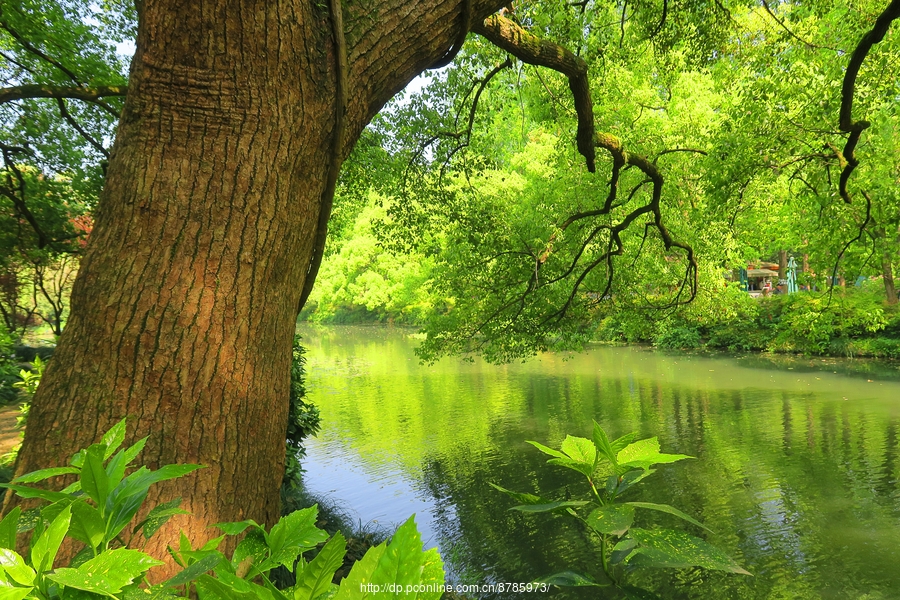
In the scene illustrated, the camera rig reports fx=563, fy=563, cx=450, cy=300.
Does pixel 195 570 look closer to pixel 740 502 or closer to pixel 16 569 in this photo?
pixel 16 569

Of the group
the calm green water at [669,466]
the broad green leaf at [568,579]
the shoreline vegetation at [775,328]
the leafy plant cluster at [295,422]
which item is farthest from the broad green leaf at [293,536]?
the shoreline vegetation at [775,328]

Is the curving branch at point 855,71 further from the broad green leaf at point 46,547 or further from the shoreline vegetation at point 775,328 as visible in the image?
the shoreline vegetation at point 775,328

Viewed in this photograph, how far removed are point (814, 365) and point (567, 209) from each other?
1057 cm

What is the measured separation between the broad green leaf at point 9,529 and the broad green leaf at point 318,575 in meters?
0.29

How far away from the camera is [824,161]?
5.91m

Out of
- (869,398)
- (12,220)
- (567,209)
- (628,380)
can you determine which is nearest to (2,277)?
(12,220)

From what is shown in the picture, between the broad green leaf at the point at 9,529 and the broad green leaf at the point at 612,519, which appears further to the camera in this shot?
the broad green leaf at the point at 612,519

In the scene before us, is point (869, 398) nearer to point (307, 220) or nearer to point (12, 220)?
point (307, 220)

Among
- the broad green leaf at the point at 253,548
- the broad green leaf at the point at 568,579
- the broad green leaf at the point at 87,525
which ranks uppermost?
the broad green leaf at the point at 87,525

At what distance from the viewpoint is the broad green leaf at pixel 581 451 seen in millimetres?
939

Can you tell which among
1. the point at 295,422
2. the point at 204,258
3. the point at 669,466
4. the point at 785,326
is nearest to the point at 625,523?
the point at 204,258

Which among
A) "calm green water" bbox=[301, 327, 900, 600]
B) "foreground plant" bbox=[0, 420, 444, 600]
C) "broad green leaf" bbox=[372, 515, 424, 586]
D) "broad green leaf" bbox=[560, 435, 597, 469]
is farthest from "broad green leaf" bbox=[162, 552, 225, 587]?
"calm green water" bbox=[301, 327, 900, 600]

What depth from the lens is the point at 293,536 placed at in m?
0.76

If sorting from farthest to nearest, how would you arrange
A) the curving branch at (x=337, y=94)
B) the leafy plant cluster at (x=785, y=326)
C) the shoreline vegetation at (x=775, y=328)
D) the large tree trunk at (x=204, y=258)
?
the shoreline vegetation at (x=775, y=328)
the leafy plant cluster at (x=785, y=326)
the curving branch at (x=337, y=94)
the large tree trunk at (x=204, y=258)
